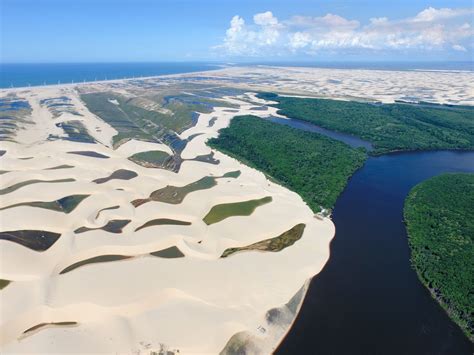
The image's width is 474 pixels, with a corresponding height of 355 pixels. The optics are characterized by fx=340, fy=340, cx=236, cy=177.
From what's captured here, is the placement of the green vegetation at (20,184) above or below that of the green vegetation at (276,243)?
above

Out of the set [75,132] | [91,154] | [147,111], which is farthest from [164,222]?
[147,111]

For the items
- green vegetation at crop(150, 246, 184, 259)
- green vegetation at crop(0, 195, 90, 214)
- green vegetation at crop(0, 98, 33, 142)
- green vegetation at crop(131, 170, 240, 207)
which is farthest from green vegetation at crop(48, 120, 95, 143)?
green vegetation at crop(150, 246, 184, 259)

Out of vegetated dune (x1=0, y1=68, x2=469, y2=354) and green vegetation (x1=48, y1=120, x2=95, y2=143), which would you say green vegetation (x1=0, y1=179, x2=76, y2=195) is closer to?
vegetated dune (x1=0, y1=68, x2=469, y2=354)

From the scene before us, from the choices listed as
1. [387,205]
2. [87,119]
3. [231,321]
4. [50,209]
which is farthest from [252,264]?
[87,119]

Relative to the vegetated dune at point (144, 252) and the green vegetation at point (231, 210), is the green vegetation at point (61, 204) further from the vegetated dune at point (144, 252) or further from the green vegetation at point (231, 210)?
the green vegetation at point (231, 210)

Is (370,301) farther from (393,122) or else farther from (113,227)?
(393,122)

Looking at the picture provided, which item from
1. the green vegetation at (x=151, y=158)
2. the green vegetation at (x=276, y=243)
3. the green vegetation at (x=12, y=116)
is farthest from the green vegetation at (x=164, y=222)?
the green vegetation at (x=12, y=116)

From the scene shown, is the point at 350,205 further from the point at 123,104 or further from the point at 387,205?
the point at 123,104
